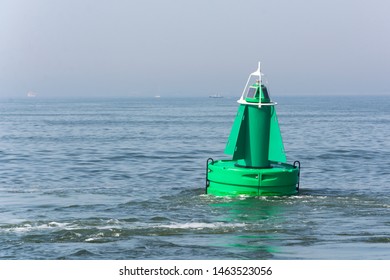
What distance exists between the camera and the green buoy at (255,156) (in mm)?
32750

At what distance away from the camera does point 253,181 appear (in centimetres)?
3269

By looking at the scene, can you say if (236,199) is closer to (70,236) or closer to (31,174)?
(70,236)

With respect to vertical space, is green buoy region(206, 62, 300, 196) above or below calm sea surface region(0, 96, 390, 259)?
above

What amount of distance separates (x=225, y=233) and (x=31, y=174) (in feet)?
73.2

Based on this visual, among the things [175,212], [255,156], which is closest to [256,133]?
[255,156]

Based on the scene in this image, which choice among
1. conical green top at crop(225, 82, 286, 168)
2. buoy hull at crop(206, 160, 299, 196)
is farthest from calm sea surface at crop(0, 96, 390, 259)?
conical green top at crop(225, 82, 286, 168)

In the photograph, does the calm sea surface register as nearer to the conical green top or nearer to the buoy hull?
the buoy hull

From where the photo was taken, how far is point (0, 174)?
1811 inches

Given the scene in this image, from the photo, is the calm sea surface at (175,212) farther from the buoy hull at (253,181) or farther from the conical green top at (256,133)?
the conical green top at (256,133)

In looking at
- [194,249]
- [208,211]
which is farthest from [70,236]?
[208,211]

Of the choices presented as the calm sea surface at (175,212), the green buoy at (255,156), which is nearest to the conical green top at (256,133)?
the green buoy at (255,156)

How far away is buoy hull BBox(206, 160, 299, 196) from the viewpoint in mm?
32688

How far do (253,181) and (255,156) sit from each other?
1.55 meters

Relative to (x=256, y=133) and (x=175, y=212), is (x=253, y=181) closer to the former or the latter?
(x=256, y=133)
